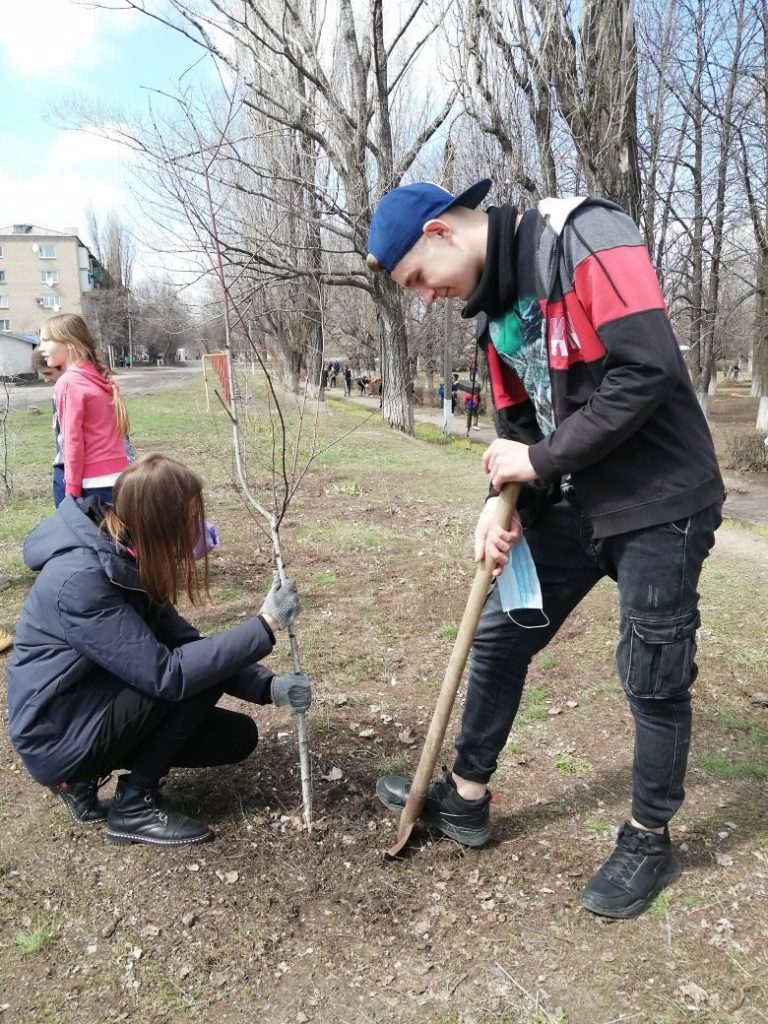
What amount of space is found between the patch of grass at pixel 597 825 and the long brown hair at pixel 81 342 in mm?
3035

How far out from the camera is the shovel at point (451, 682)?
73.5 inches

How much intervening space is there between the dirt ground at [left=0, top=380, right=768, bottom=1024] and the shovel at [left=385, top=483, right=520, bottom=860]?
0.43ft

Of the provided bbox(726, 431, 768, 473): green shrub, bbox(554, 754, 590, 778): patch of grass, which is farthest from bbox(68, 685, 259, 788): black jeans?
bbox(726, 431, 768, 473): green shrub

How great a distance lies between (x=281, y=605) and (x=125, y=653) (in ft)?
1.46

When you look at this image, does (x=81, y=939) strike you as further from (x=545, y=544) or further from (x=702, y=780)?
(x=702, y=780)

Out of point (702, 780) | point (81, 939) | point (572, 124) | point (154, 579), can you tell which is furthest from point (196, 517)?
point (572, 124)

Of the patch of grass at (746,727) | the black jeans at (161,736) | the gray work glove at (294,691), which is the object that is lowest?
the patch of grass at (746,727)

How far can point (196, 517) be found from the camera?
83.4 inches

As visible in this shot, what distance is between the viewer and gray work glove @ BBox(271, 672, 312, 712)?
2.25 meters

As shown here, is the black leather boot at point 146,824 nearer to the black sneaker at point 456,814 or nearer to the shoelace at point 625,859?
the black sneaker at point 456,814

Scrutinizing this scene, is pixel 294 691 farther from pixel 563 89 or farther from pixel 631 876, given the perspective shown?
pixel 563 89

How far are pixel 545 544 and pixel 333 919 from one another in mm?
1173

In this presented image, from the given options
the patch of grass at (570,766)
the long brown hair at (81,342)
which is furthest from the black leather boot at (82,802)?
the long brown hair at (81,342)

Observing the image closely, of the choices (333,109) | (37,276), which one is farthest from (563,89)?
(37,276)
